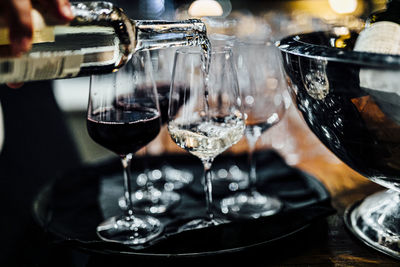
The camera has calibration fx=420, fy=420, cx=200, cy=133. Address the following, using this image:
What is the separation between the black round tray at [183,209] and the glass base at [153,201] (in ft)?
0.05

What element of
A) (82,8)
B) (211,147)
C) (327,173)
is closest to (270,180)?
(327,173)

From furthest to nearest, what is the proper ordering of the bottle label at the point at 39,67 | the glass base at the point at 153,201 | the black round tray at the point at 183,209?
the glass base at the point at 153,201, the black round tray at the point at 183,209, the bottle label at the point at 39,67

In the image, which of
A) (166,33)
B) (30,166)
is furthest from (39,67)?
(30,166)

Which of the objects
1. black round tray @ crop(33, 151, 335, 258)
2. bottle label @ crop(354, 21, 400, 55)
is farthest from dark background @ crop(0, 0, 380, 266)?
bottle label @ crop(354, 21, 400, 55)

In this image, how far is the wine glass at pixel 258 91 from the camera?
724 millimetres

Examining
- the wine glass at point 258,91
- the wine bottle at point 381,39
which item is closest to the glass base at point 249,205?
the wine glass at point 258,91

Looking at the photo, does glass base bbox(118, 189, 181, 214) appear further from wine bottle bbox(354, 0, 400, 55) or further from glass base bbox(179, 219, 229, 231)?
wine bottle bbox(354, 0, 400, 55)

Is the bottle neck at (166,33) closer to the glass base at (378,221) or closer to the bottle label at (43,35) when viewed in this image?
the bottle label at (43,35)

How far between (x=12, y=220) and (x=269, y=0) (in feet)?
11.5

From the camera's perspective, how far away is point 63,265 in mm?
511

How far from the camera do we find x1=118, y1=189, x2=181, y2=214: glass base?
686 millimetres

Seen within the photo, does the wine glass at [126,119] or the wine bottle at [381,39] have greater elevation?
the wine bottle at [381,39]

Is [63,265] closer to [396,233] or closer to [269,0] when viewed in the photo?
[396,233]

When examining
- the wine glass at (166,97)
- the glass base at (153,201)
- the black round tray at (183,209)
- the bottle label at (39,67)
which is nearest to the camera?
the bottle label at (39,67)
